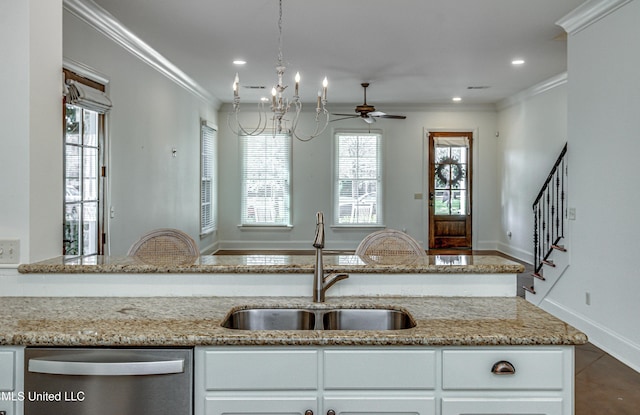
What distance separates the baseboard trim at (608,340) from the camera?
352 centimetres

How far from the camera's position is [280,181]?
9797mm

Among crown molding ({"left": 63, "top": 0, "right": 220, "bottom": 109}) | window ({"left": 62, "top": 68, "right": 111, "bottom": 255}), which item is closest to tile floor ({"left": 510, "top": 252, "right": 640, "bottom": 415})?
window ({"left": 62, "top": 68, "right": 111, "bottom": 255})

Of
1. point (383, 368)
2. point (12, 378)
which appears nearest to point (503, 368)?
point (383, 368)

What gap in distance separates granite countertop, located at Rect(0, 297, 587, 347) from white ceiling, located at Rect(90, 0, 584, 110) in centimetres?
296

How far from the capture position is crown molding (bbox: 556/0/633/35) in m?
3.84

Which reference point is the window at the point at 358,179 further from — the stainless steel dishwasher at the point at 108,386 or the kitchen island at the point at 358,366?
the stainless steel dishwasher at the point at 108,386

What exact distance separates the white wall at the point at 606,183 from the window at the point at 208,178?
227 inches

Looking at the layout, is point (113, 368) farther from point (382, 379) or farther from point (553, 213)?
point (553, 213)

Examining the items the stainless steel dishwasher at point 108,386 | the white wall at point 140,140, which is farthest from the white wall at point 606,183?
the white wall at point 140,140

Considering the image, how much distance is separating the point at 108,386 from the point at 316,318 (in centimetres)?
77

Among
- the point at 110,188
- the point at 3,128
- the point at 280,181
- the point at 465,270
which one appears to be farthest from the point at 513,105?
the point at 3,128

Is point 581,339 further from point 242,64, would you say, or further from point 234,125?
point 234,125

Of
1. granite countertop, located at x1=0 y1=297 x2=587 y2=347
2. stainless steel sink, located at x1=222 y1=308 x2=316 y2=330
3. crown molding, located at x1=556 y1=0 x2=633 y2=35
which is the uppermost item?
crown molding, located at x1=556 y1=0 x2=633 y2=35

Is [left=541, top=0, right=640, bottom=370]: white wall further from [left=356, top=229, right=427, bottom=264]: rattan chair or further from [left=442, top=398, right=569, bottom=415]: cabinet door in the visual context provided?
[left=442, top=398, right=569, bottom=415]: cabinet door
